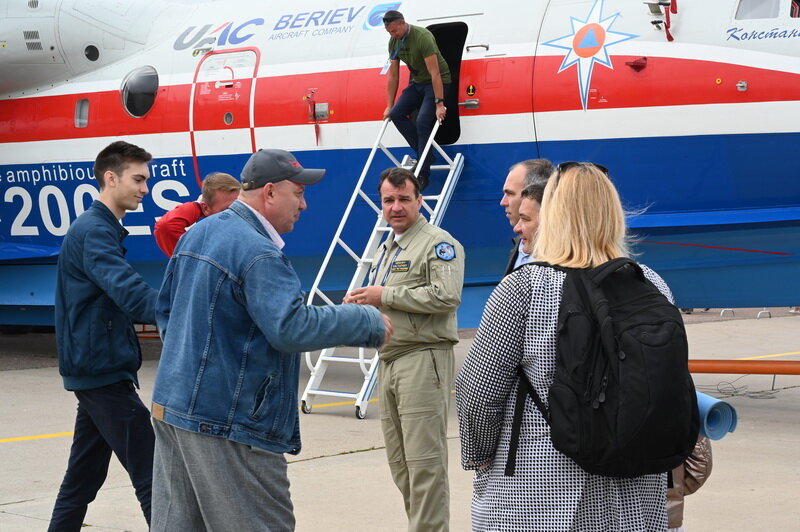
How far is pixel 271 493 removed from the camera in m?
3.53

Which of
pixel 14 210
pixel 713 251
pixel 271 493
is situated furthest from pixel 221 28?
pixel 271 493

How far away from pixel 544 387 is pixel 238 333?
1075mm

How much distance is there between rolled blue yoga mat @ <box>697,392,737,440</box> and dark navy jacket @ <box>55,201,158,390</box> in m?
2.61

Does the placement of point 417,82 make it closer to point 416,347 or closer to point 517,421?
point 416,347

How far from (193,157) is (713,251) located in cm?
578

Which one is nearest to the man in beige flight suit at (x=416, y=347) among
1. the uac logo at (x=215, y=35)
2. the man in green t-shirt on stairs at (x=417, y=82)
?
the man in green t-shirt on stairs at (x=417, y=82)

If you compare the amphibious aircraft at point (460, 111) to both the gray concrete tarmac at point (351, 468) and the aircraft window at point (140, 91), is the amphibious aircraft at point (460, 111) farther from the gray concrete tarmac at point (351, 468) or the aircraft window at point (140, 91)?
the gray concrete tarmac at point (351, 468)

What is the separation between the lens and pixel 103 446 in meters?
5.05

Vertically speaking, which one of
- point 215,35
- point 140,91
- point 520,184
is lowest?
point 520,184

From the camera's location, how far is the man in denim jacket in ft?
11.1

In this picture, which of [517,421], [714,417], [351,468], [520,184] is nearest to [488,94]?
[351,468]

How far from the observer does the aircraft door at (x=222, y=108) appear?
11.1 m

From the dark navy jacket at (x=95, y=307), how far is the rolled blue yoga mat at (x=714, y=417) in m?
2.61

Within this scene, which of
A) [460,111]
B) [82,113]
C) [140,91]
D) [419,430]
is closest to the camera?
[419,430]
